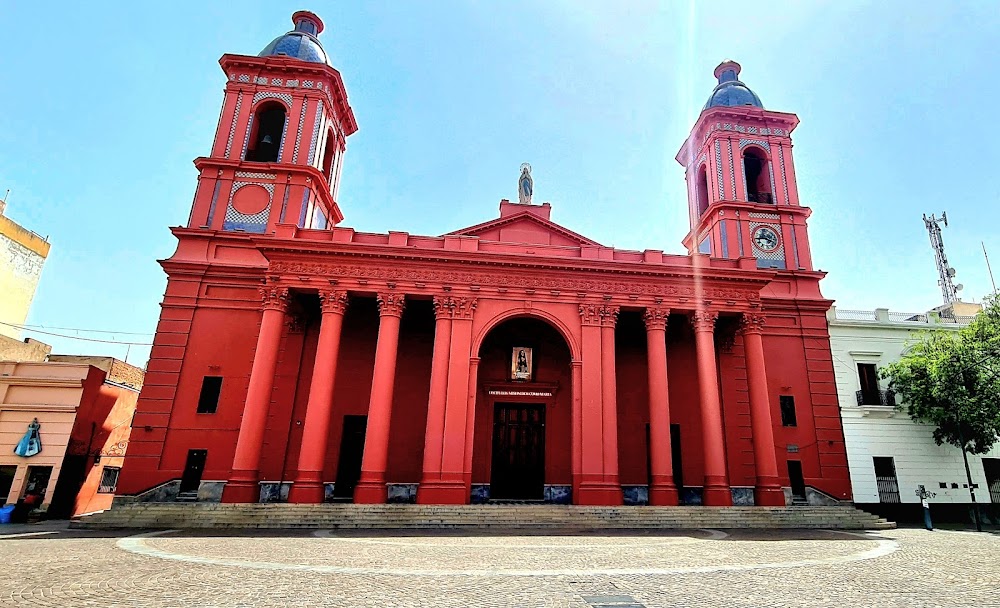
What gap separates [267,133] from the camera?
80.9ft

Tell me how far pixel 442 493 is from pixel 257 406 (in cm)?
653

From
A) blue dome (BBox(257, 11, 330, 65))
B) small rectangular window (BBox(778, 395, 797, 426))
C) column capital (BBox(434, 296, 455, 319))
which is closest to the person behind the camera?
column capital (BBox(434, 296, 455, 319))

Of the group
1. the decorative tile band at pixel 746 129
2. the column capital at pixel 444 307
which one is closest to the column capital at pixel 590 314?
the column capital at pixel 444 307

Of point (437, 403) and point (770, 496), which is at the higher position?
point (437, 403)

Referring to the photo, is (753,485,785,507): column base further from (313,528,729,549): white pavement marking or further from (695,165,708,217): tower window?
(695,165,708,217): tower window

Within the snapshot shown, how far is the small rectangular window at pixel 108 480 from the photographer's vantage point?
70.7 ft

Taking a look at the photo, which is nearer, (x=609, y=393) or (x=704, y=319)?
(x=609, y=393)

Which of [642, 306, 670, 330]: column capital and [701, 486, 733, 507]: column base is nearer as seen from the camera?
[701, 486, 733, 507]: column base

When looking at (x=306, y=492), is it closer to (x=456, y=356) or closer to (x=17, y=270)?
(x=456, y=356)

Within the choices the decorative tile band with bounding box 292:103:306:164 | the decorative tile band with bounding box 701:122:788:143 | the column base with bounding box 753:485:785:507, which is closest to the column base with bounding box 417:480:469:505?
the column base with bounding box 753:485:785:507

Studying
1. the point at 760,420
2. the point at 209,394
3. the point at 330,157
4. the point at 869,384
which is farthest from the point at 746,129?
the point at 209,394

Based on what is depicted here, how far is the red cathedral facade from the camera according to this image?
58.3 feet

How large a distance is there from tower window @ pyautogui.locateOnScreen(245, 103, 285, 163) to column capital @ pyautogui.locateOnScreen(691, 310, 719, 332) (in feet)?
61.4

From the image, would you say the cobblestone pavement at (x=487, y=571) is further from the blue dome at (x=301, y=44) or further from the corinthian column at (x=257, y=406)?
the blue dome at (x=301, y=44)
